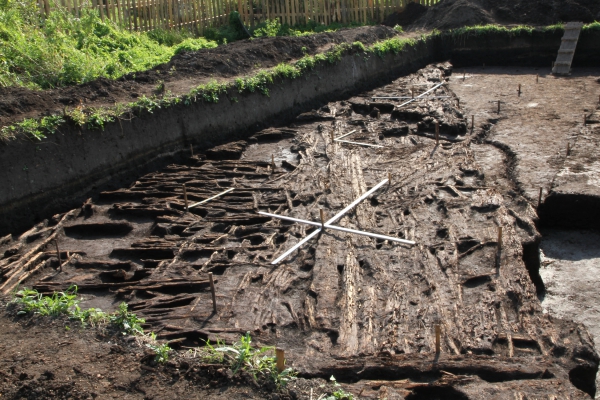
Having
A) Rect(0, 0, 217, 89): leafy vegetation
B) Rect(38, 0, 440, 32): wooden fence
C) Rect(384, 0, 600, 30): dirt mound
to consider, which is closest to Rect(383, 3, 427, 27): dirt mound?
Rect(384, 0, 600, 30): dirt mound

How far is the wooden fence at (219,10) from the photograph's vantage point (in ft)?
56.0

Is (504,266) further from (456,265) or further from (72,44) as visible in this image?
(72,44)

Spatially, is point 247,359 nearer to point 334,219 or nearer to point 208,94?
point 334,219

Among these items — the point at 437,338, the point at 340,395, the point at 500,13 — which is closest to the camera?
the point at 340,395

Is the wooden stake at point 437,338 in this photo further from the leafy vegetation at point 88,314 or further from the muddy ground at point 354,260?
the leafy vegetation at point 88,314

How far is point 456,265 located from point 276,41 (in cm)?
970

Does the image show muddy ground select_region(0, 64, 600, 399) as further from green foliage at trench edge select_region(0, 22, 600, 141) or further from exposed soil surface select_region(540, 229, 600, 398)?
green foliage at trench edge select_region(0, 22, 600, 141)

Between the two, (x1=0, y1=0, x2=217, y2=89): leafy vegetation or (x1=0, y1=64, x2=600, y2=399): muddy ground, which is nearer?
(x1=0, y1=64, x2=600, y2=399): muddy ground

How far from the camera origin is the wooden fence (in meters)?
17.1

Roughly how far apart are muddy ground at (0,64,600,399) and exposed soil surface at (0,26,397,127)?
1714mm

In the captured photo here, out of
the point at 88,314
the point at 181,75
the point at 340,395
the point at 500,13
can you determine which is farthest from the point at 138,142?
the point at 500,13

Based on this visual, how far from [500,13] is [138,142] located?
50.9ft

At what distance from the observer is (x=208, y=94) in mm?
11711

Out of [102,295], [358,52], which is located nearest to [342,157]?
[102,295]
